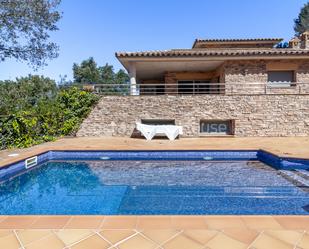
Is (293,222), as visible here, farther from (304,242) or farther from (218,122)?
(218,122)

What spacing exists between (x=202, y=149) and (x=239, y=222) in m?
5.85

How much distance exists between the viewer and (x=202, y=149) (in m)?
9.03

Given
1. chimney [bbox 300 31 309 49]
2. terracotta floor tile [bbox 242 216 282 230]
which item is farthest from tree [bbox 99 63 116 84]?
terracotta floor tile [bbox 242 216 282 230]

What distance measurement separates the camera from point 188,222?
3.26 meters

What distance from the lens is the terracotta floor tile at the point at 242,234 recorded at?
9.23ft

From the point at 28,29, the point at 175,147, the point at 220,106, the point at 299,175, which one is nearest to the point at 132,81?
the point at 220,106

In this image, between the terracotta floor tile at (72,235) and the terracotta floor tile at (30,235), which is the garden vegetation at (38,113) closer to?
the terracotta floor tile at (30,235)

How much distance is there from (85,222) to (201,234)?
1653 mm

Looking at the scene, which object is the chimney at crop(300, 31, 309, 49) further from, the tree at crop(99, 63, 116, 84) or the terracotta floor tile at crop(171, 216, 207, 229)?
the tree at crop(99, 63, 116, 84)

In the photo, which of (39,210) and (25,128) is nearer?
(39,210)

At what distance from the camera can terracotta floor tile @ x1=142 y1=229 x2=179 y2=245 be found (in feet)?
9.28

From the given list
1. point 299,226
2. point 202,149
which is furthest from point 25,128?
point 299,226

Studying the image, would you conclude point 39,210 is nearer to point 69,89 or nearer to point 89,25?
point 69,89

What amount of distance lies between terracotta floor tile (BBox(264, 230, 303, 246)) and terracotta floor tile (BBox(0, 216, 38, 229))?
→ 3.33 metres
